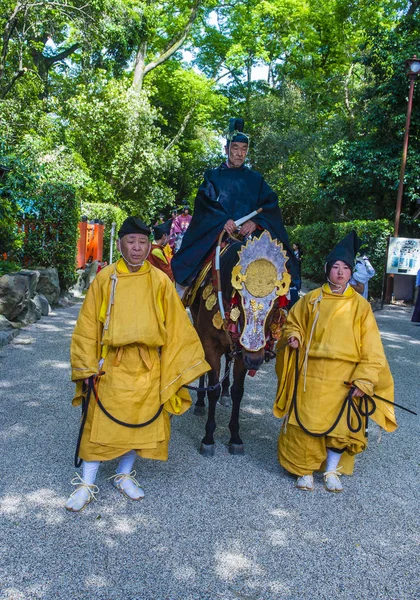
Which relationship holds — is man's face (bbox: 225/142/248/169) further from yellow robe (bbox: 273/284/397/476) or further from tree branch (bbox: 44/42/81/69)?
tree branch (bbox: 44/42/81/69)

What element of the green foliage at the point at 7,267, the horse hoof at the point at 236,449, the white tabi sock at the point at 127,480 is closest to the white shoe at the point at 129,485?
the white tabi sock at the point at 127,480

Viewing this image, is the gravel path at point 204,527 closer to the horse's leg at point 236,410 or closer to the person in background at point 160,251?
the horse's leg at point 236,410

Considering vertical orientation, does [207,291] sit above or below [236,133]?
below

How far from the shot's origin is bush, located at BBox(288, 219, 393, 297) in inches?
612

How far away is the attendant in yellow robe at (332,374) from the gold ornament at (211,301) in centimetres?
75

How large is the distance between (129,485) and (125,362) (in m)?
0.83

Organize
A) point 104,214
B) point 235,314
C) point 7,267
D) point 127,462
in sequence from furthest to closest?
point 104,214
point 7,267
point 235,314
point 127,462

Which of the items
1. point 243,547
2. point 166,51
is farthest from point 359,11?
point 243,547

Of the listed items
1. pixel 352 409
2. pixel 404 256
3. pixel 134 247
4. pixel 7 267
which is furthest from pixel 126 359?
pixel 404 256

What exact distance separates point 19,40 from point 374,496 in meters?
13.6

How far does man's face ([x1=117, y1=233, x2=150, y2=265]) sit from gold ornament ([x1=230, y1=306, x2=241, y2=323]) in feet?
2.99

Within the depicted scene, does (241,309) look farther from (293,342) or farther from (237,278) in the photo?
(293,342)

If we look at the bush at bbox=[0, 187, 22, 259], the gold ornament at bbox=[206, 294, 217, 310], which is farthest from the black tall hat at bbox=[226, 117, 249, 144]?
the bush at bbox=[0, 187, 22, 259]

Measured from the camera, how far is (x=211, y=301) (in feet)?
15.1
